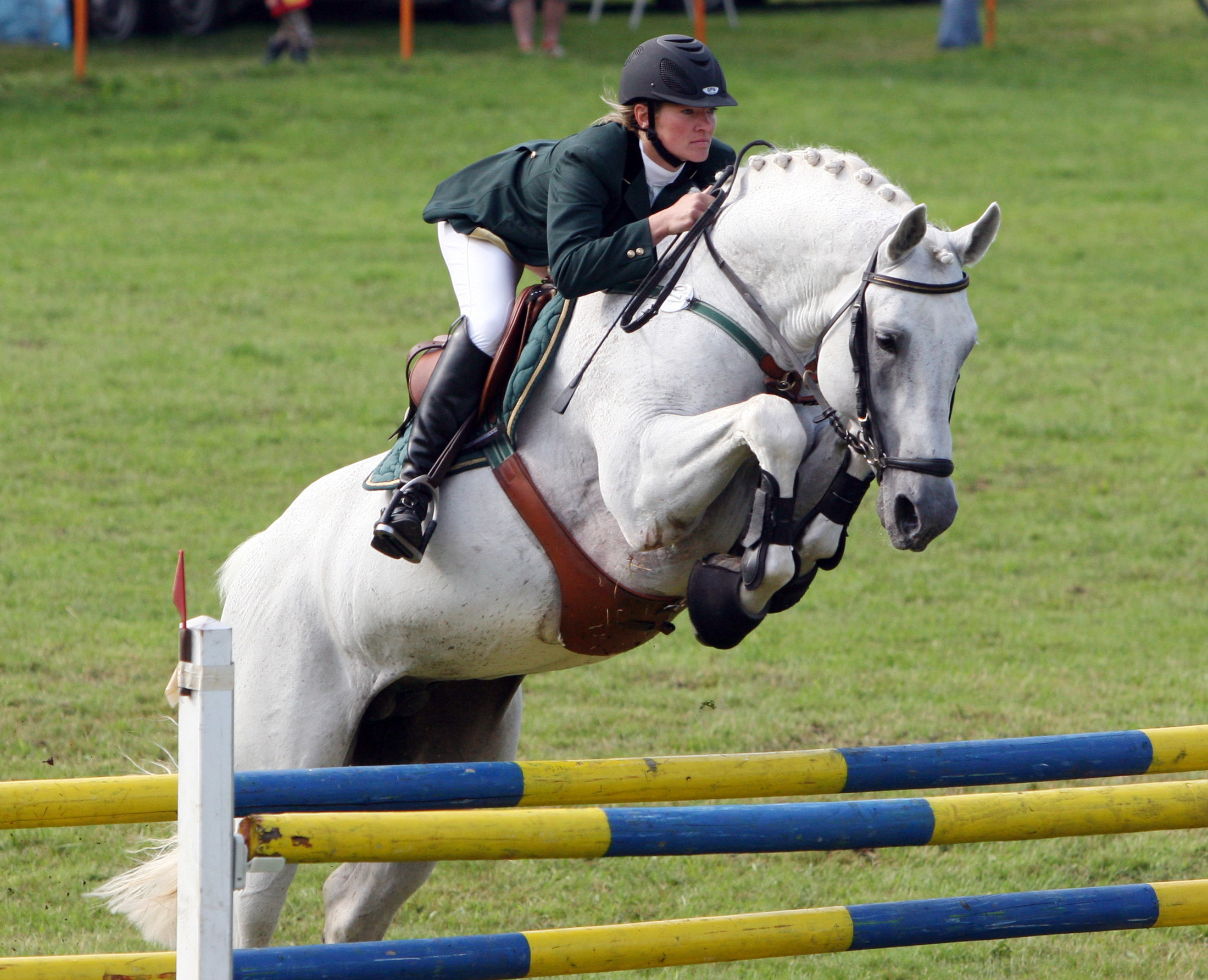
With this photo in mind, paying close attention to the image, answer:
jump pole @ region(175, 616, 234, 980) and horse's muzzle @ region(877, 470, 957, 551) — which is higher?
horse's muzzle @ region(877, 470, 957, 551)

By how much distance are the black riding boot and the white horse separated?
11 centimetres

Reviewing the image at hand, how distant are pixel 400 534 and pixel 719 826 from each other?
1.22 m

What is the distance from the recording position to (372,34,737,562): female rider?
→ 396cm

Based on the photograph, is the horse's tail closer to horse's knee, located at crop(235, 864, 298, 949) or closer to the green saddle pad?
horse's knee, located at crop(235, 864, 298, 949)

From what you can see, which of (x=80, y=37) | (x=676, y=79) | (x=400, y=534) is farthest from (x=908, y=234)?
(x=80, y=37)

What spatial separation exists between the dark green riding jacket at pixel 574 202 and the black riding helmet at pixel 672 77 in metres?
0.12

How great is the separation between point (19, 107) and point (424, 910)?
47.3ft

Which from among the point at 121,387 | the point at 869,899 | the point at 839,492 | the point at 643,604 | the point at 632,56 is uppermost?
the point at 632,56

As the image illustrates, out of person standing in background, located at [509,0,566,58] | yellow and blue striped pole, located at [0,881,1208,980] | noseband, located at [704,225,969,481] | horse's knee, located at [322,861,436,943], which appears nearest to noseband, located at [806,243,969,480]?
noseband, located at [704,225,969,481]

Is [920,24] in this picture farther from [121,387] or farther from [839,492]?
[839,492]

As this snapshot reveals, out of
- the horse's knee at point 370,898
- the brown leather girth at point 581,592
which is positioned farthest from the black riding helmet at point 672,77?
the horse's knee at point 370,898

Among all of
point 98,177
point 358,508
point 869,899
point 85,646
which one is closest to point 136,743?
point 85,646

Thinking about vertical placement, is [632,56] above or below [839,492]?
above

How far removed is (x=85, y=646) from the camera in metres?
7.27
